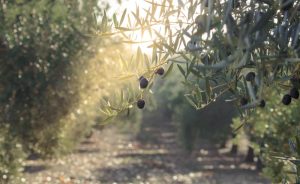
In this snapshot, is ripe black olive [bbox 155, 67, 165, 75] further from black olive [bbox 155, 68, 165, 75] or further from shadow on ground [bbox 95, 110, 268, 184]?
shadow on ground [bbox 95, 110, 268, 184]

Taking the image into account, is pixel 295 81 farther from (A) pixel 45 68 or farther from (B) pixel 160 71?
(A) pixel 45 68

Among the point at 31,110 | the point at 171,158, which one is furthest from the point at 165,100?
the point at 31,110

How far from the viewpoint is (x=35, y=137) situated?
1473cm

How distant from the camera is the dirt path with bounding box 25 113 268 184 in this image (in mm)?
19984

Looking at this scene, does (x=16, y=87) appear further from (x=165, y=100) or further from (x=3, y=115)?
(x=165, y=100)

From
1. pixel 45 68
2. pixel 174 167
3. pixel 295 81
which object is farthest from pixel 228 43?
pixel 174 167

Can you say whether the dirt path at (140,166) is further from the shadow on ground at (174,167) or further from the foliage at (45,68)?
the foliage at (45,68)

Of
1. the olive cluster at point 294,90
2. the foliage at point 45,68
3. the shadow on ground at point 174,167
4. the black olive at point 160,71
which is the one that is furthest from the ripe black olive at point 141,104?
the shadow on ground at point 174,167

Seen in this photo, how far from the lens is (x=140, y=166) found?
989 inches

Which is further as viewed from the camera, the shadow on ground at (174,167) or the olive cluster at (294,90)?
the shadow on ground at (174,167)

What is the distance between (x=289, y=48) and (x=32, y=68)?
1242 centimetres

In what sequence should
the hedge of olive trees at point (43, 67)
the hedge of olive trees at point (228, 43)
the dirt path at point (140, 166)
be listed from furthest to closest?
the dirt path at point (140, 166), the hedge of olive trees at point (43, 67), the hedge of olive trees at point (228, 43)

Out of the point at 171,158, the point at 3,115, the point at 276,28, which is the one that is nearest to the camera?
the point at 276,28

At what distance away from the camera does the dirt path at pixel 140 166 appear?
20.0m
